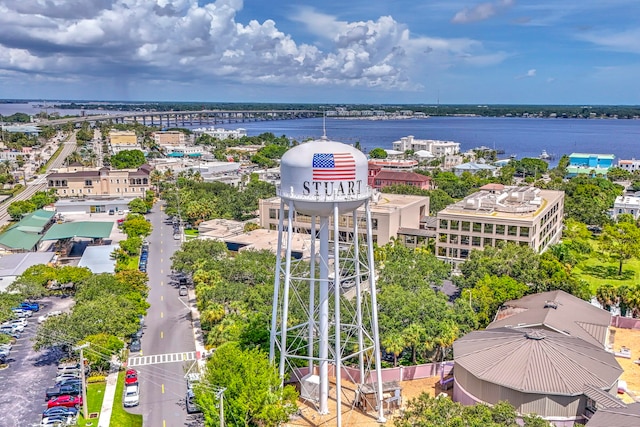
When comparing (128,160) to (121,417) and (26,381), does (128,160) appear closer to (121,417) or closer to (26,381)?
(26,381)

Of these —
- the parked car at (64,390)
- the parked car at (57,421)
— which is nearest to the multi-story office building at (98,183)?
the parked car at (64,390)

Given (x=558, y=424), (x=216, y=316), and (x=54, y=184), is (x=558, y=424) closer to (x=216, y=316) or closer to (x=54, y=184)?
(x=216, y=316)

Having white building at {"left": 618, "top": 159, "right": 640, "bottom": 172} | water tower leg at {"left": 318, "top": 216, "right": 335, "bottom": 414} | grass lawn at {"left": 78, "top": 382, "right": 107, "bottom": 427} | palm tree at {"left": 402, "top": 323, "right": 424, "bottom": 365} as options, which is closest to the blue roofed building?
white building at {"left": 618, "top": 159, "right": 640, "bottom": 172}

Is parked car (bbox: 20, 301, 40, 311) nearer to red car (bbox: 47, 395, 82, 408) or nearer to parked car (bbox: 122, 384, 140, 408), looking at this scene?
red car (bbox: 47, 395, 82, 408)

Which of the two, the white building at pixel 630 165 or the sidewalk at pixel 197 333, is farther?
the white building at pixel 630 165

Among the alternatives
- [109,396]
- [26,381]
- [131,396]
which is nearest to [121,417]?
[131,396]

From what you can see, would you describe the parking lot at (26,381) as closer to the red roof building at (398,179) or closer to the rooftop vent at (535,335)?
the rooftop vent at (535,335)

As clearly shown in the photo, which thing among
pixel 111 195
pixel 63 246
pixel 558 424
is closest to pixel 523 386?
pixel 558 424
